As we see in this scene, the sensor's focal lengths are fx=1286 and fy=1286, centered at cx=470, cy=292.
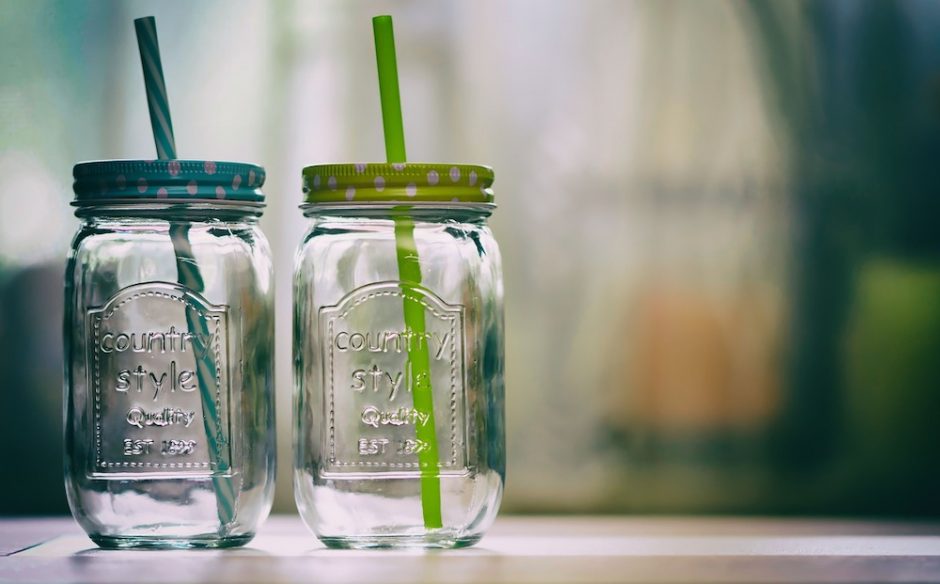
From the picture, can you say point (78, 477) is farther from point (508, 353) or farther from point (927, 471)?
point (927, 471)

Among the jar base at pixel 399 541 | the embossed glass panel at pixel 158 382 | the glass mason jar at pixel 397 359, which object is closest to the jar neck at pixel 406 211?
the glass mason jar at pixel 397 359

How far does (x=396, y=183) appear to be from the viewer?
2.89 ft

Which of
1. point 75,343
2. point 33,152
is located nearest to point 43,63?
point 33,152

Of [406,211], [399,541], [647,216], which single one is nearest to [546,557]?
[399,541]

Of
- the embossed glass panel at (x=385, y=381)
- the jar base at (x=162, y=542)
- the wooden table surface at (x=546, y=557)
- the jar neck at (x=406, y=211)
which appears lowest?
the wooden table surface at (x=546, y=557)

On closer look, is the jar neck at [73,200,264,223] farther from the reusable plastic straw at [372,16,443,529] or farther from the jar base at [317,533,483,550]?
the jar base at [317,533,483,550]

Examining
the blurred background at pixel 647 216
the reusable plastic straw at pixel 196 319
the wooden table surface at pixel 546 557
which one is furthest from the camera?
the blurred background at pixel 647 216

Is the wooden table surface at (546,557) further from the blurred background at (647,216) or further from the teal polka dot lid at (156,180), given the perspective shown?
the teal polka dot lid at (156,180)

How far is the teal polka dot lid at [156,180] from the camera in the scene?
876 mm

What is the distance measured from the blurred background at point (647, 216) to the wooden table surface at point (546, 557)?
71 mm

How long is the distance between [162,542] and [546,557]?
0.26 meters

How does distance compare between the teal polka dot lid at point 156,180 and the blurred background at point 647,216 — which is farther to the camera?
the blurred background at point 647,216

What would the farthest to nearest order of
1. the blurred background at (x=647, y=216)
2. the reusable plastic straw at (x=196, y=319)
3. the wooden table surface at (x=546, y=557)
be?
the blurred background at (x=647, y=216)
the reusable plastic straw at (x=196, y=319)
the wooden table surface at (x=546, y=557)

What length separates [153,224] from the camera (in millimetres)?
917
